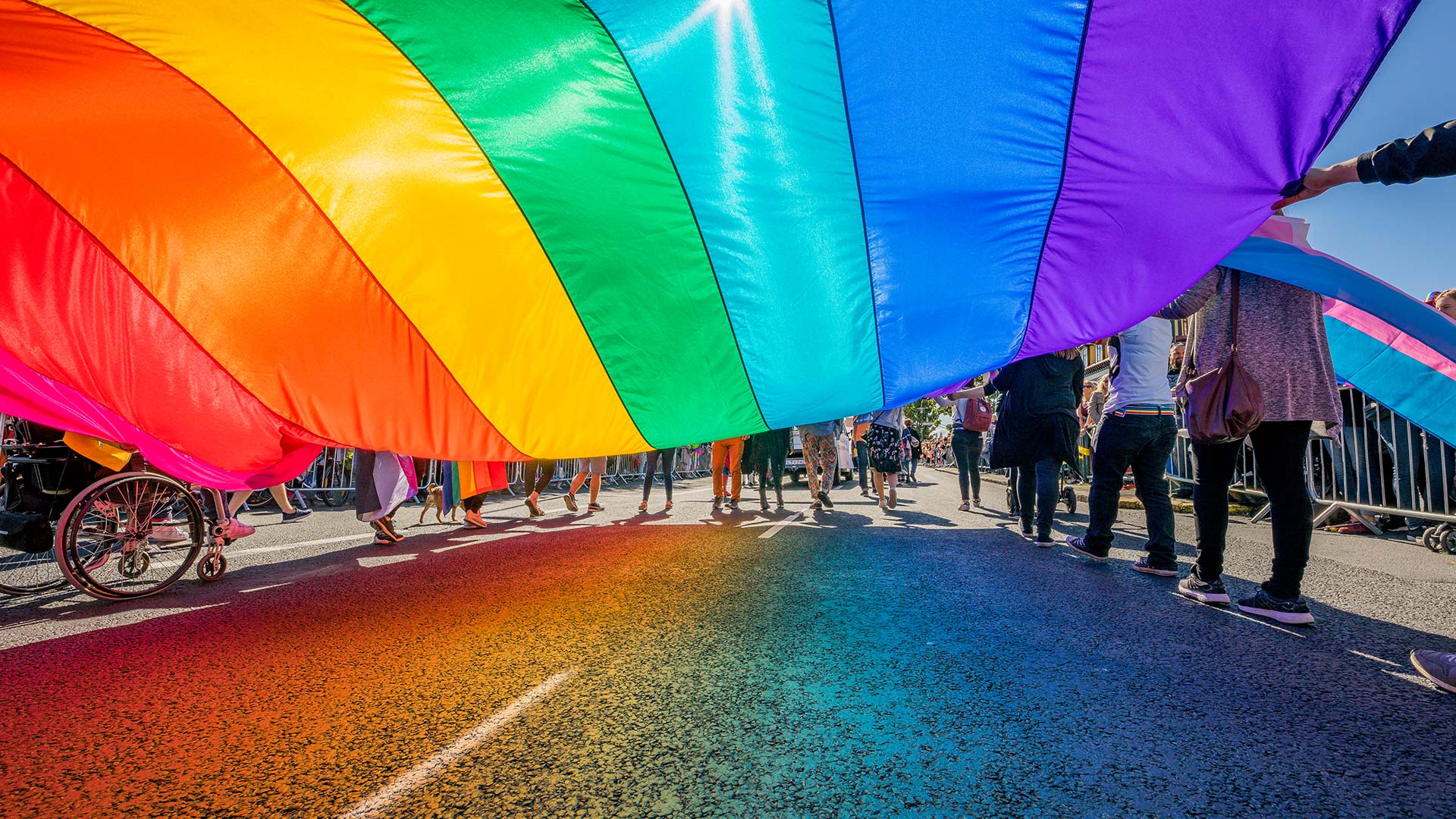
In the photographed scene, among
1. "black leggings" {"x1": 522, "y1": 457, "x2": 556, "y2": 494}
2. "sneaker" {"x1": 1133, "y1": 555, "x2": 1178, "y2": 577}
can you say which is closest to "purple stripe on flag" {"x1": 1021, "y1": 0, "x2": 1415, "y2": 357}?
"sneaker" {"x1": 1133, "y1": 555, "x2": 1178, "y2": 577}

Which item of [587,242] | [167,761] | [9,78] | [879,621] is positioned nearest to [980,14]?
[587,242]

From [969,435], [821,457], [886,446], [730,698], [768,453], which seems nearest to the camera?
[730,698]

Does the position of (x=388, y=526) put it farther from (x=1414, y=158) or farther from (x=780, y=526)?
(x=1414, y=158)

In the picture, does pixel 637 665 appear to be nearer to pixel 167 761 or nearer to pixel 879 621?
pixel 879 621

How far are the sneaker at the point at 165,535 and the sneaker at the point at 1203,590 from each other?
22.1ft

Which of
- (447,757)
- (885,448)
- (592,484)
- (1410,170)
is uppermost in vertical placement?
(1410,170)

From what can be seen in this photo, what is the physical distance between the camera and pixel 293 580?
4789 millimetres

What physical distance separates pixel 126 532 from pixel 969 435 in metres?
9.02

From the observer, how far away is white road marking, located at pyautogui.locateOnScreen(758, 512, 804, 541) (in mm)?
6777

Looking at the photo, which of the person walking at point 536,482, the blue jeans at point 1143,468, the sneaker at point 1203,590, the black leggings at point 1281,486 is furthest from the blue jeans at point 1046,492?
the person walking at point 536,482

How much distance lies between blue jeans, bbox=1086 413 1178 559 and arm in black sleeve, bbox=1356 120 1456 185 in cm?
245

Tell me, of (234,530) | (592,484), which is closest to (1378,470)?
(592,484)

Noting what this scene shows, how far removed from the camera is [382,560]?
5695mm

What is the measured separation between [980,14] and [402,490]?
6167 millimetres
